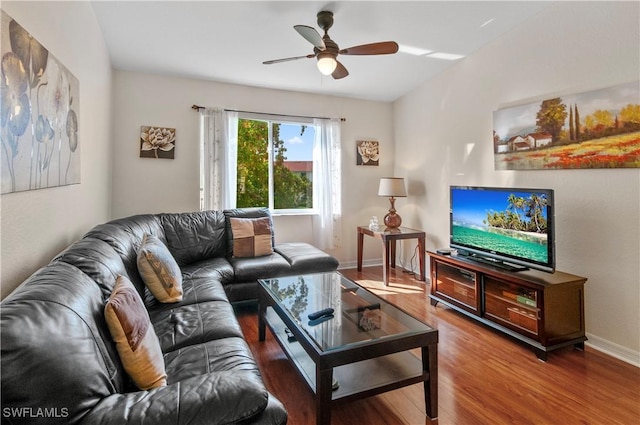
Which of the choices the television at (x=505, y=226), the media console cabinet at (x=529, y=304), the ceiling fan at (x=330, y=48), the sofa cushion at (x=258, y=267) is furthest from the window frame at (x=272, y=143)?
the media console cabinet at (x=529, y=304)

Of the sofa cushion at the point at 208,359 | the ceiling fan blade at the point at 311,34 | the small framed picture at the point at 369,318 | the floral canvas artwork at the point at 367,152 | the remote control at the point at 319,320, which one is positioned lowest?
the sofa cushion at the point at 208,359

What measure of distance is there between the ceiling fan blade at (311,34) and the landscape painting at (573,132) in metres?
1.86

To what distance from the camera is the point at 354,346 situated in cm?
147

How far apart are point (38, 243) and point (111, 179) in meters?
2.22

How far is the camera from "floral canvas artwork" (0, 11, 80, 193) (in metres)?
1.12

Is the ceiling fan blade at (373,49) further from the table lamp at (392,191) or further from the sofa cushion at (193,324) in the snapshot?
the sofa cushion at (193,324)

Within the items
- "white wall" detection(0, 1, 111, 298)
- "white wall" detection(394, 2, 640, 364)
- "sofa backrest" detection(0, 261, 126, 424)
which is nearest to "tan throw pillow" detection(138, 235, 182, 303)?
"white wall" detection(0, 1, 111, 298)

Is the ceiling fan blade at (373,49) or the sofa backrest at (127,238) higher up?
the ceiling fan blade at (373,49)

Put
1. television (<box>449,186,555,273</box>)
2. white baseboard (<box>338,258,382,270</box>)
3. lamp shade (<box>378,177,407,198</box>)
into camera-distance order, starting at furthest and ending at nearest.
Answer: white baseboard (<box>338,258,382,270</box>) → lamp shade (<box>378,177,407,198</box>) → television (<box>449,186,555,273</box>)

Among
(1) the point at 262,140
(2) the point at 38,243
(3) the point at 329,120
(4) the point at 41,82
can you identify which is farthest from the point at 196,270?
(3) the point at 329,120

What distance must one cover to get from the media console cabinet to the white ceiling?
208cm

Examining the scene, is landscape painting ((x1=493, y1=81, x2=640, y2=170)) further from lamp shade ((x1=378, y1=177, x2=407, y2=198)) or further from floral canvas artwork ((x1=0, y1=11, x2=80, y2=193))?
floral canvas artwork ((x1=0, y1=11, x2=80, y2=193))

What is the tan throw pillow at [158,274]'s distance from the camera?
1.99m

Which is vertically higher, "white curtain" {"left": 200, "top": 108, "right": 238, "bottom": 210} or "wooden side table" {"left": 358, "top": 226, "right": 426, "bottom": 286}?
"white curtain" {"left": 200, "top": 108, "right": 238, "bottom": 210}
